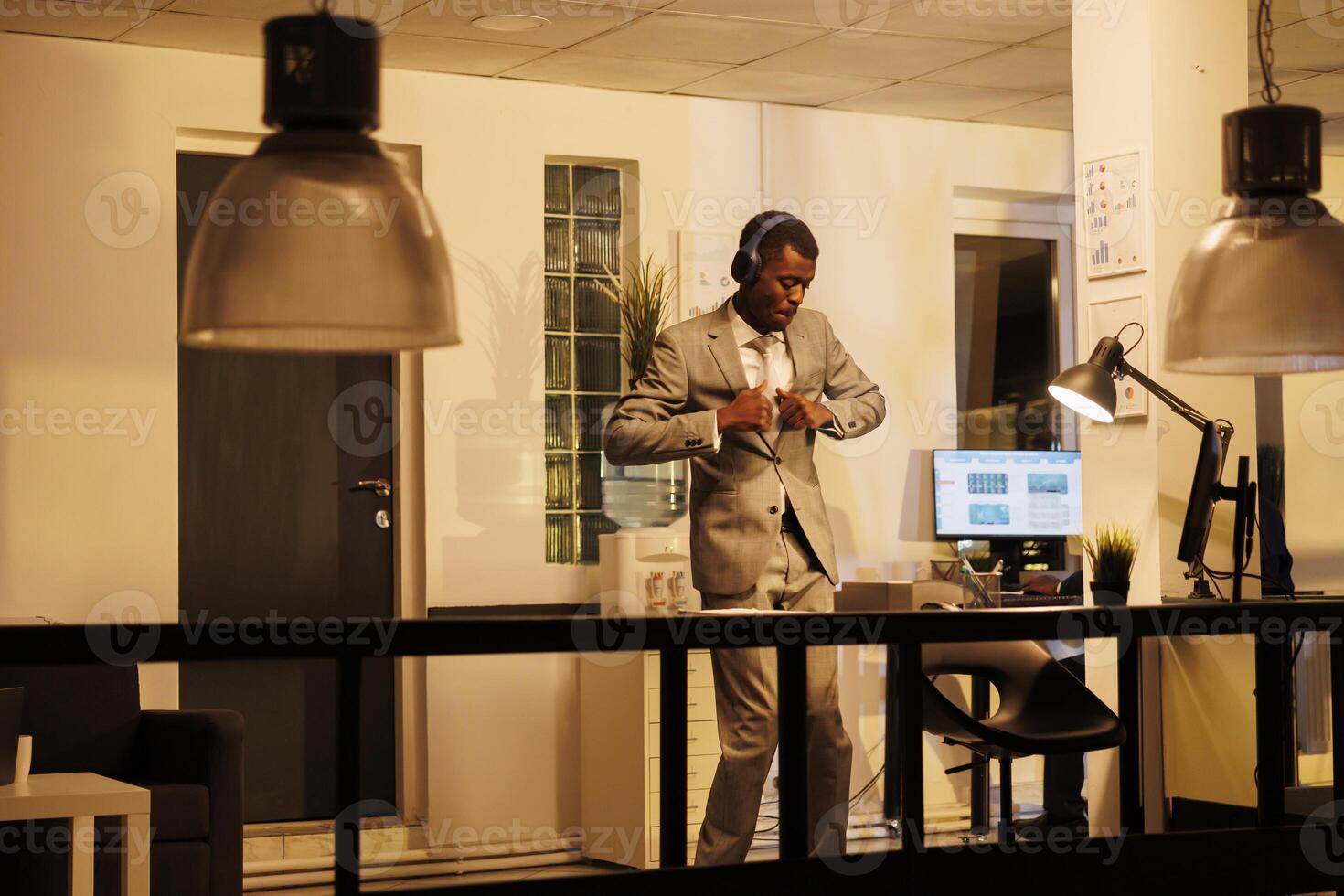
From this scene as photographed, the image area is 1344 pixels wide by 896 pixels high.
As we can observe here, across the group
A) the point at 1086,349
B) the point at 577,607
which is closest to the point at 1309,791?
the point at 1086,349

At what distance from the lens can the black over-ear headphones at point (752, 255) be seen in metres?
3.77

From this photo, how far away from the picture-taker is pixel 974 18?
5281mm

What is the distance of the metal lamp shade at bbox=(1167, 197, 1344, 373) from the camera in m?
2.01

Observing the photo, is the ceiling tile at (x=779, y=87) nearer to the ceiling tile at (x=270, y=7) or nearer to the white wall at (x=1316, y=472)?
the ceiling tile at (x=270, y=7)

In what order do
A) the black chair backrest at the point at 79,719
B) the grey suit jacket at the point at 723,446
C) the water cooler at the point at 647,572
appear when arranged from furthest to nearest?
the water cooler at the point at 647,572 → the black chair backrest at the point at 79,719 → the grey suit jacket at the point at 723,446

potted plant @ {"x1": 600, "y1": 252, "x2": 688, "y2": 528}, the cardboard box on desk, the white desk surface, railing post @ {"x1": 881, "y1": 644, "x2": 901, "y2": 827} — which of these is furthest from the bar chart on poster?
the white desk surface

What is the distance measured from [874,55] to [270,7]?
210 cm

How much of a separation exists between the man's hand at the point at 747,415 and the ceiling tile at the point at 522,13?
1.93 metres

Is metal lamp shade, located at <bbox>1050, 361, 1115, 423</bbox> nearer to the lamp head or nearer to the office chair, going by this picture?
the lamp head

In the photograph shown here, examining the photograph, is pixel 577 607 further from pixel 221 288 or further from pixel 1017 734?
pixel 221 288

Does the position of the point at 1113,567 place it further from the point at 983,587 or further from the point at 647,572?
the point at 647,572

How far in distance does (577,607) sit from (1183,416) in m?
2.61

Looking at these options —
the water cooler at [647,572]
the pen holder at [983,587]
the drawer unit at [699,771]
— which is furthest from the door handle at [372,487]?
the pen holder at [983,587]

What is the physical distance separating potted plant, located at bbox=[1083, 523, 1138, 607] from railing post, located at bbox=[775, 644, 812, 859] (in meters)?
2.38
